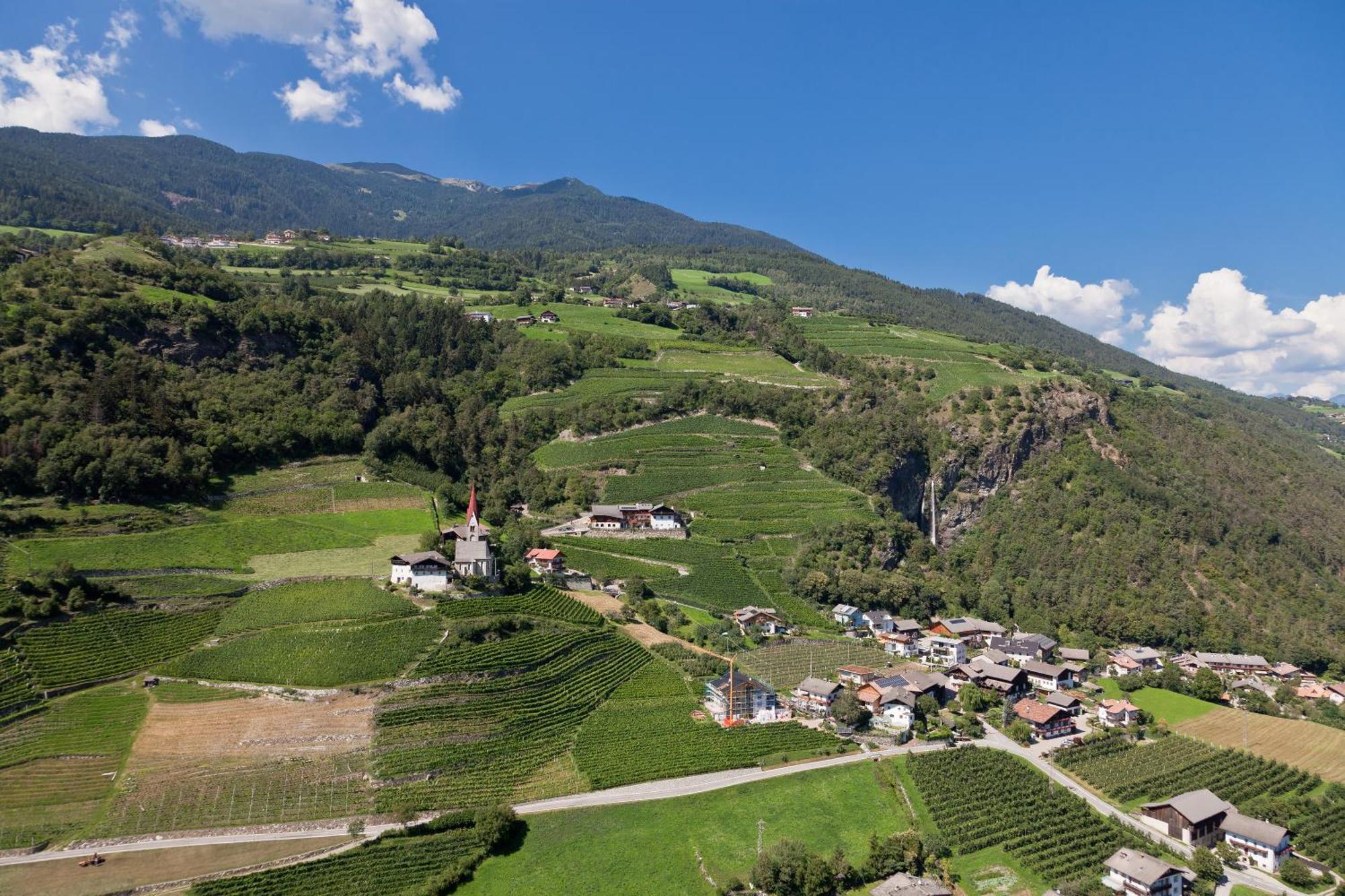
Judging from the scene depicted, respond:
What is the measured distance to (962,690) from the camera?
52938 mm

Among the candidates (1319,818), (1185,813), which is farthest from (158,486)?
(1319,818)

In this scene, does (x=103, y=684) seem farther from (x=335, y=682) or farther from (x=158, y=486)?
(x=158, y=486)

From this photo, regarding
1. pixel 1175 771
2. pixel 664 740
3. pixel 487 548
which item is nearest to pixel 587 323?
pixel 487 548

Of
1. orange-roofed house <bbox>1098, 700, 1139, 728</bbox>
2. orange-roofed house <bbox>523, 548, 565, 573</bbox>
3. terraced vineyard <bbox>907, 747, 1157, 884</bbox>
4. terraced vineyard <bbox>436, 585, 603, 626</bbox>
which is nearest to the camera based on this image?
terraced vineyard <bbox>907, 747, 1157, 884</bbox>

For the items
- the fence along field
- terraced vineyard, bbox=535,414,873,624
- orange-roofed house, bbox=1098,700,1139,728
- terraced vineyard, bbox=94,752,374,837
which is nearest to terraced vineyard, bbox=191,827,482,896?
the fence along field

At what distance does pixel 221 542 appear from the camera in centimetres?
5025

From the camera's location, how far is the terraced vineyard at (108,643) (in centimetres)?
3688

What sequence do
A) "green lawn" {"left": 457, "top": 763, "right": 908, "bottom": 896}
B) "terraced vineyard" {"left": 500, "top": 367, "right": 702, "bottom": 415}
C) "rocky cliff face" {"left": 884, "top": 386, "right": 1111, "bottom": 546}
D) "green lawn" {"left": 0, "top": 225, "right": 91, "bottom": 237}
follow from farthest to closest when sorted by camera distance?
1. "green lawn" {"left": 0, "top": 225, "right": 91, "bottom": 237}
2. "rocky cliff face" {"left": 884, "top": 386, "right": 1111, "bottom": 546}
3. "terraced vineyard" {"left": 500, "top": 367, "right": 702, "bottom": 415}
4. "green lawn" {"left": 457, "top": 763, "right": 908, "bottom": 896}

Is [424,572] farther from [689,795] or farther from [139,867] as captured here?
[689,795]

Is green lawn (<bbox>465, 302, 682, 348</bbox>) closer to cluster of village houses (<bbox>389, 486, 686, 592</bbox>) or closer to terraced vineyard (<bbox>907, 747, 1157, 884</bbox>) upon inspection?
cluster of village houses (<bbox>389, 486, 686, 592</bbox>)

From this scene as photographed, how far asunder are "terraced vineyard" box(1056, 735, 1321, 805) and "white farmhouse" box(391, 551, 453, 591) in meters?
39.0

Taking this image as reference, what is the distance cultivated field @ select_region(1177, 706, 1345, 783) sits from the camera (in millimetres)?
47969

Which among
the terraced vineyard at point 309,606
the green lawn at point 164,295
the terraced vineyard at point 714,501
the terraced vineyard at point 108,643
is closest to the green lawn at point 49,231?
the green lawn at point 164,295

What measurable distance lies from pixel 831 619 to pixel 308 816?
42.5 metres
